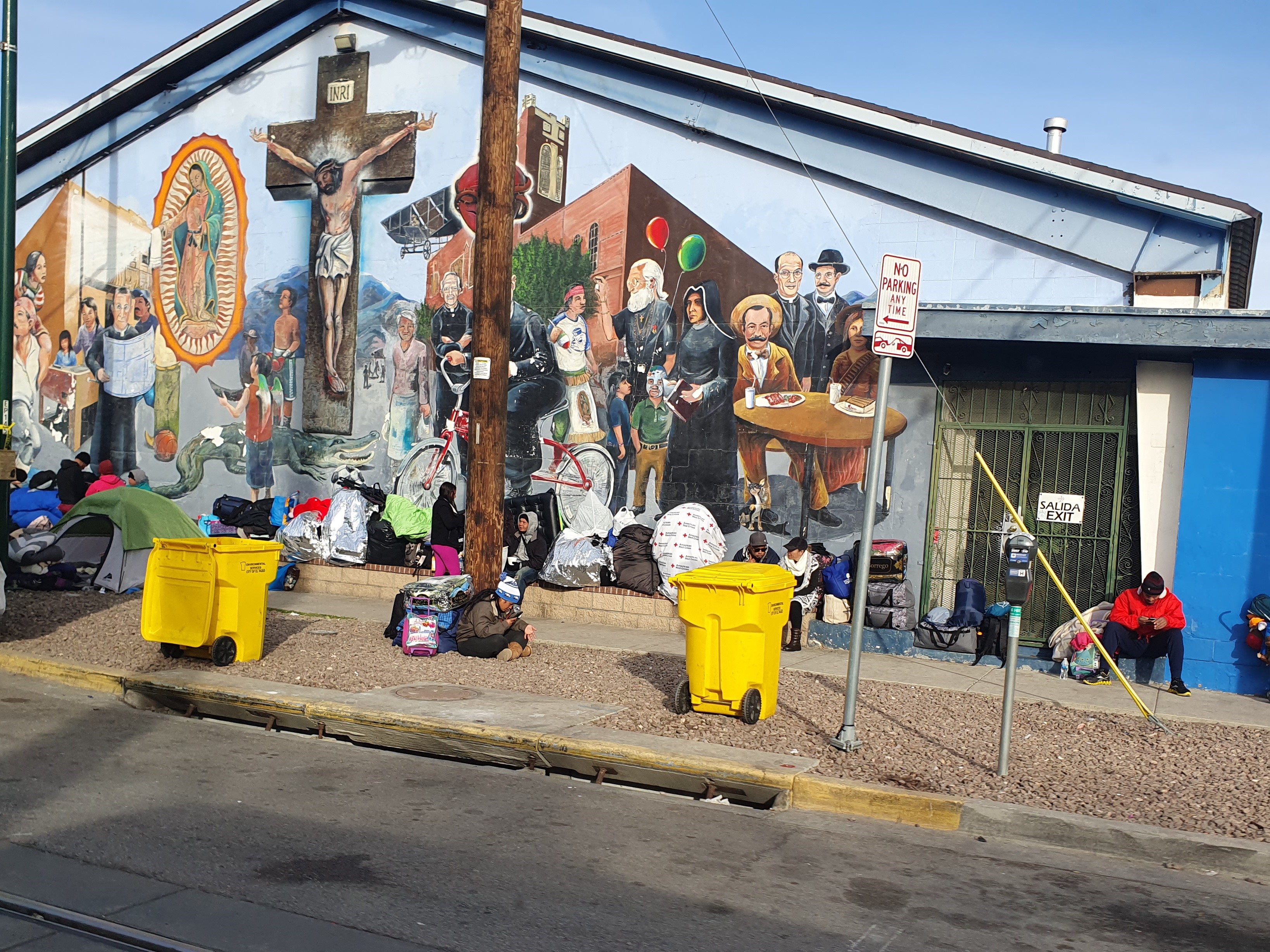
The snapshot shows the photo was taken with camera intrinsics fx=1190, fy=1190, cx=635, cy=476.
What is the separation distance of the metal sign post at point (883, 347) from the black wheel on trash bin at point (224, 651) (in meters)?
5.74

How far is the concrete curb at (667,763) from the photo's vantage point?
680 cm

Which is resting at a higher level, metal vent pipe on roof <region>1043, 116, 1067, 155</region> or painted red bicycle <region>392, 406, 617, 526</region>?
metal vent pipe on roof <region>1043, 116, 1067, 155</region>

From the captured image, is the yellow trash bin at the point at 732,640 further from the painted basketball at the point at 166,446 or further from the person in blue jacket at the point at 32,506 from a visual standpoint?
the painted basketball at the point at 166,446

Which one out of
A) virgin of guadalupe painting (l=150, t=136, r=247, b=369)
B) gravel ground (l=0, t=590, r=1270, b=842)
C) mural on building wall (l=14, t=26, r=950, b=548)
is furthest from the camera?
virgin of guadalupe painting (l=150, t=136, r=247, b=369)

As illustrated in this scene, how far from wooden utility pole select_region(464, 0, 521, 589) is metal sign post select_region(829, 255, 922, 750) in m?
4.71

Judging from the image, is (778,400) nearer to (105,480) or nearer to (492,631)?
(492,631)

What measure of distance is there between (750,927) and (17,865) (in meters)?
3.51

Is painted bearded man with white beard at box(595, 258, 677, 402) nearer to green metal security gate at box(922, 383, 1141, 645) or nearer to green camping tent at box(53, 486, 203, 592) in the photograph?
green metal security gate at box(922, 383, 1141, 645)

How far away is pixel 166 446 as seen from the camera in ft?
64.2

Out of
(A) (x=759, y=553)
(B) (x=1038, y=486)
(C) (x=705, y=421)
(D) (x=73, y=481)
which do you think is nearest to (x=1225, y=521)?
(B) (x=1038, y=486)

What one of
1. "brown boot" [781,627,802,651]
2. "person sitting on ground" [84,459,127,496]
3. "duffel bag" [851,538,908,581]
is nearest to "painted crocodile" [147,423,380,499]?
"person sitting on ground" [84,459,127,496]

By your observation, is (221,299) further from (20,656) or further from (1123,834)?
(1123,834)

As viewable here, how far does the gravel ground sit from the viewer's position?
7.60 metres

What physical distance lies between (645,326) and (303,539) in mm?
5599
